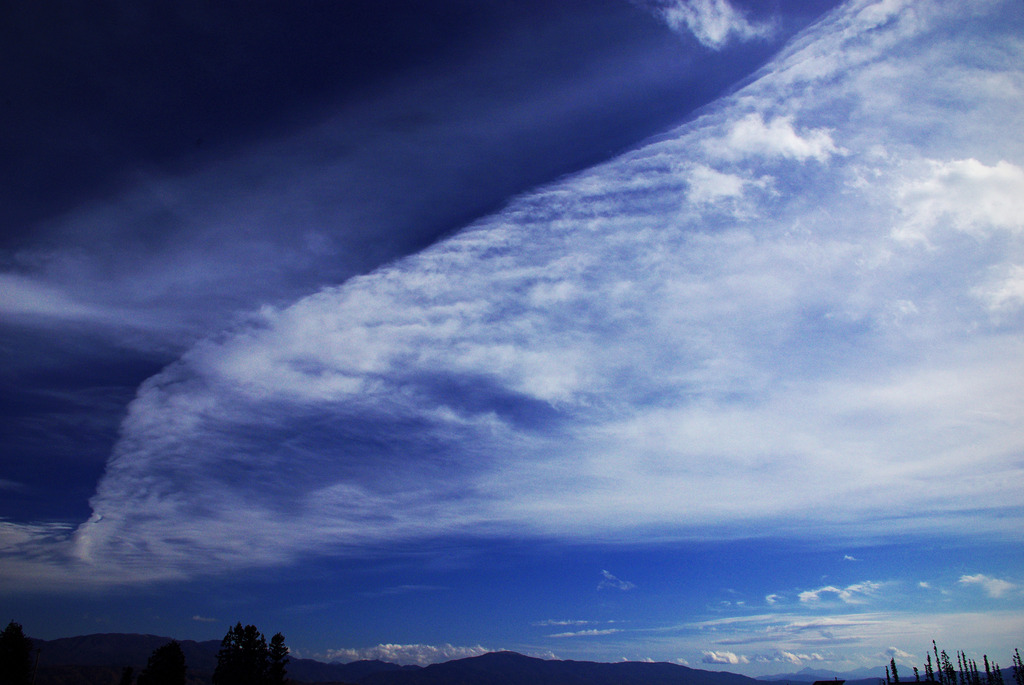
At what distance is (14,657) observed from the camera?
85375mm

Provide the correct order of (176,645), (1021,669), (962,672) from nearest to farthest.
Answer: (176,645), (1021,669), (962,672)

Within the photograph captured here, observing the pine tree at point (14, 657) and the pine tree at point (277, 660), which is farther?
the pine tree at point (277, 660)

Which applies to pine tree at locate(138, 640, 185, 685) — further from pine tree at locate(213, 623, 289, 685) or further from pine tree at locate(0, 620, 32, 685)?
pine tree at locate(0, 620, 32, 685)

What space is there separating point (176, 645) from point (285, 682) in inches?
750

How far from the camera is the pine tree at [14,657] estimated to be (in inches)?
3302

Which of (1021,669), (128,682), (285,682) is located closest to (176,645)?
(128,682)

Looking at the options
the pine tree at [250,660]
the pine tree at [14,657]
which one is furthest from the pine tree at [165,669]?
the pine tree at [14,657]

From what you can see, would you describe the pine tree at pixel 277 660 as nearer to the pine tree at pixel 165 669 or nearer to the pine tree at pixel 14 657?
the pine tree at pixel 165 669

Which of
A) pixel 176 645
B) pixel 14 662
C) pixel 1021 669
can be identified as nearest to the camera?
pixel 14 662

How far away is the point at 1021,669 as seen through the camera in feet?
539

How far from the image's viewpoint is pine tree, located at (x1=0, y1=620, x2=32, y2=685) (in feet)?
275

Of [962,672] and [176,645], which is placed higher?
[176,645]

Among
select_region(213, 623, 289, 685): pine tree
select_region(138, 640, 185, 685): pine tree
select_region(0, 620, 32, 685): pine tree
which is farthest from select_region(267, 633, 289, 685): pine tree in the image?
select_region(0, 620, 32, 685): pine tree

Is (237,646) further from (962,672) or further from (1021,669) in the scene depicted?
(962,672)
